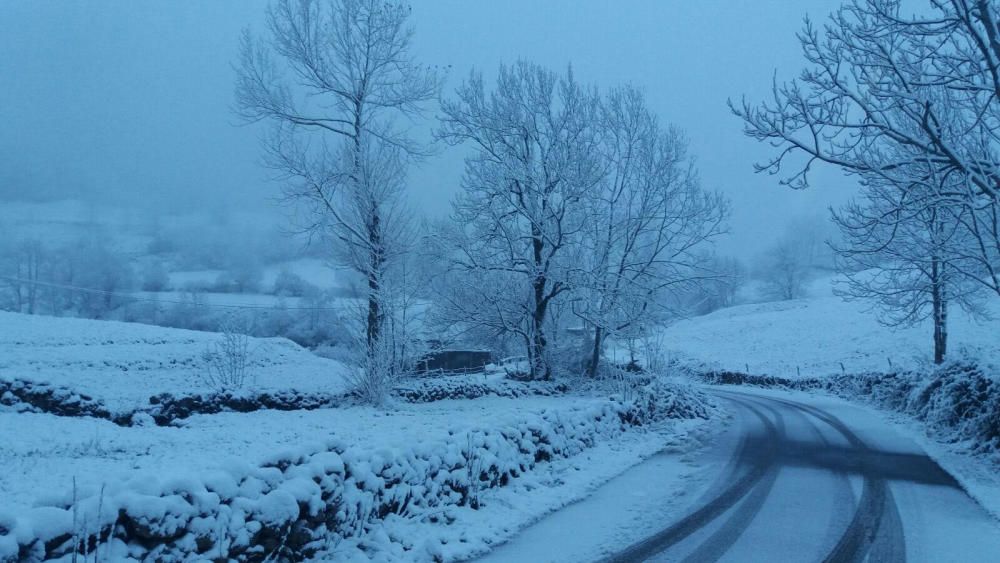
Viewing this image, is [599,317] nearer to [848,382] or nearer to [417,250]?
[417,250]

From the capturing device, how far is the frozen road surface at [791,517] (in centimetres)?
677

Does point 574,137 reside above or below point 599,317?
above

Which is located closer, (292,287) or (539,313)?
(539,313)

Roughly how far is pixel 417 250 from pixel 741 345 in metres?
41.6

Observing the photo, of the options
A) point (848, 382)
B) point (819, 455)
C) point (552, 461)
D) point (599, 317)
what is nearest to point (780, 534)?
point (552, 461)

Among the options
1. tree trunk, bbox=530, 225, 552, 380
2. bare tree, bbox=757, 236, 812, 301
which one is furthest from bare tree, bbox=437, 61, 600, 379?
bare tree, bbox=757, 236, 812, 301

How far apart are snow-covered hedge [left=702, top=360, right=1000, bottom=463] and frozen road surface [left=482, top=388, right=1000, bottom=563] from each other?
4.30 feet

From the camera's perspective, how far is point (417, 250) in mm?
23250

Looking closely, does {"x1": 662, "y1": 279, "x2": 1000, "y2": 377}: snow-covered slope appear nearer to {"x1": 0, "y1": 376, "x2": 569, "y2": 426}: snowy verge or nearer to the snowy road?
{"x1": 0, "y1": 376, "x2": 569, "y2": 426}: snowy verge

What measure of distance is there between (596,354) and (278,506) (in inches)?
785

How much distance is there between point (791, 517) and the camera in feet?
26.6

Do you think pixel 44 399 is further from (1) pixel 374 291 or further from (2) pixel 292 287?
(2) pixel 292 287

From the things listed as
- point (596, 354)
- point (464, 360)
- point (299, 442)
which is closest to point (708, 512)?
point (299, 442)

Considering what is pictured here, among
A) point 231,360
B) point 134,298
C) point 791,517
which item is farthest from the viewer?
point 134,298
